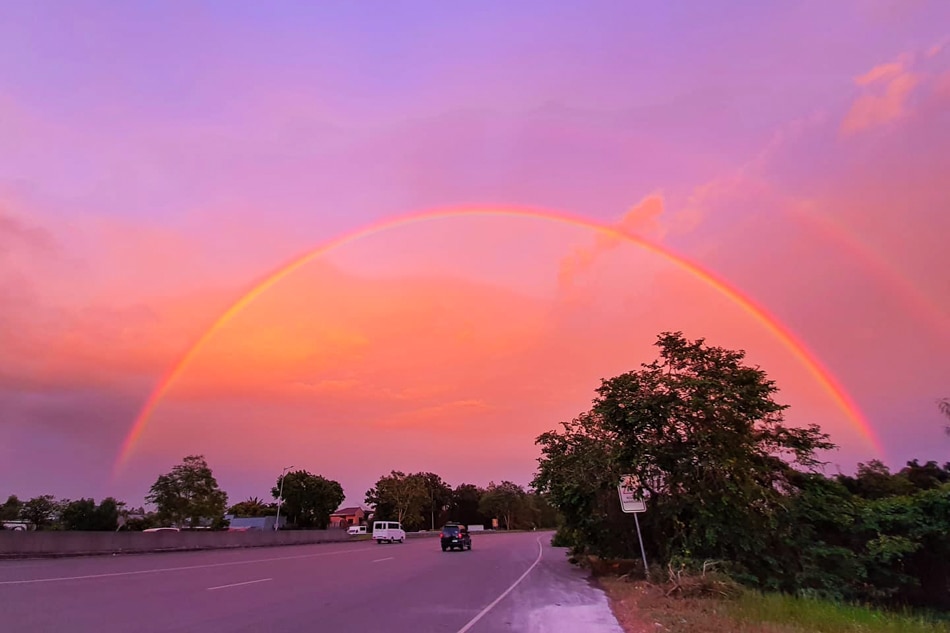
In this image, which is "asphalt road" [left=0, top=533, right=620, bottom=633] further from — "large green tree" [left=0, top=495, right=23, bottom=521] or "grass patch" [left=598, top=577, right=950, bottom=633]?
"large green tree" [left=0, top=495, right=23, bottom=521]

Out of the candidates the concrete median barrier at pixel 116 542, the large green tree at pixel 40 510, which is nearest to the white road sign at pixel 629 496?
the concrete median barrier at pixel 116 542

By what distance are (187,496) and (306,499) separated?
3376 centimetres

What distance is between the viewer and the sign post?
58.7ft

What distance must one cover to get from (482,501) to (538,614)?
13616 centimetres

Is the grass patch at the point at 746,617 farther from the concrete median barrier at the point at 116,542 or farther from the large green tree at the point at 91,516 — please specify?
the large green tree at the point at 91,516

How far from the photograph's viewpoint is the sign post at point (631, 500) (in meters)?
17.9

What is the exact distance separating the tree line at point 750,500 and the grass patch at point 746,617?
457 cm

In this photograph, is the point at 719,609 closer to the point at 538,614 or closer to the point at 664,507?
the point at 538,614

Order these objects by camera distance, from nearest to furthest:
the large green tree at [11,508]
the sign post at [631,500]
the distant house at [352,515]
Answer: the sign post at [631,500] → the large green tree at [11,508] → the distant house at [352,515]

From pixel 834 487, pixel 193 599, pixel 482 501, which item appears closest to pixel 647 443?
pixel 834 487

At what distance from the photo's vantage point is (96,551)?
29.0 m

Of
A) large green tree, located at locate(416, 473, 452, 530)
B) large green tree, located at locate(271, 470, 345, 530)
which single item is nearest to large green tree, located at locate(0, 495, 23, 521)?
large green tree, located at locate(271, 470, 345, 530)

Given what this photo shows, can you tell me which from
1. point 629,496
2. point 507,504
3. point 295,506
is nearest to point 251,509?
point 295,506

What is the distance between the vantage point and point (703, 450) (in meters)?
19.0
